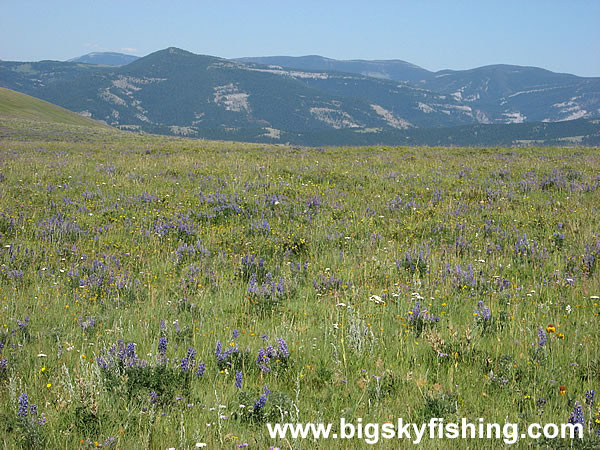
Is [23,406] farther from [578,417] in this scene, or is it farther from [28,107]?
[28,107]

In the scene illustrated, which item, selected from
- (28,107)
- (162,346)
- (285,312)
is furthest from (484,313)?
(28,107)

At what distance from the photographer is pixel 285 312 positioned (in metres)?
5.34

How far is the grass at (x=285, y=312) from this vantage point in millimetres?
3252

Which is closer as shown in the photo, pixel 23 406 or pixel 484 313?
pixel 23 406

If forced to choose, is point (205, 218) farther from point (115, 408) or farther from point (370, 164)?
point (370, 164)

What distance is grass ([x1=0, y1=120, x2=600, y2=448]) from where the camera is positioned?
3252 mm

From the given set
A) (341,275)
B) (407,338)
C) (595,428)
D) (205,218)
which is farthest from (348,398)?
(205,218)

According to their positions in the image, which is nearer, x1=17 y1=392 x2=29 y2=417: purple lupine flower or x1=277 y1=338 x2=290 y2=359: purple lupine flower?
x1=17 y1=392 x2=29 y2=417: purple lupine flower

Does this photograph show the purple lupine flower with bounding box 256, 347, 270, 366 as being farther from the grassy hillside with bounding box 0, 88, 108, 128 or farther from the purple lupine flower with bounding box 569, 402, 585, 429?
the grassy hillside with bounding box 0, 88, 108, 128

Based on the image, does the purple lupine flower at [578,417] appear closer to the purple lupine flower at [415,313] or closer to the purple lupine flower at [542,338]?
the purple lupine flower at [542,338]

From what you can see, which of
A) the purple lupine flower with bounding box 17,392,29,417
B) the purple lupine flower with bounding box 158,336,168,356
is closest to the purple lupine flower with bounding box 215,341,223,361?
the purple lupine flower with bounding box 158,336,168,356

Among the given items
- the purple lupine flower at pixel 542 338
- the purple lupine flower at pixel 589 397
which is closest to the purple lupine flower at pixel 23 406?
the purple lupine flower at pixel 589 397

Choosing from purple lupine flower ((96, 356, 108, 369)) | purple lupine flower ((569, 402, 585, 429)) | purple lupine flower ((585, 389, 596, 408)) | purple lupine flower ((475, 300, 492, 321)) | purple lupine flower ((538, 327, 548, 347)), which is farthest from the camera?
purple lupine flower ((475, 300, 492, 321))

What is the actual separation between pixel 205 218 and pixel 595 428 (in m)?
8.06
